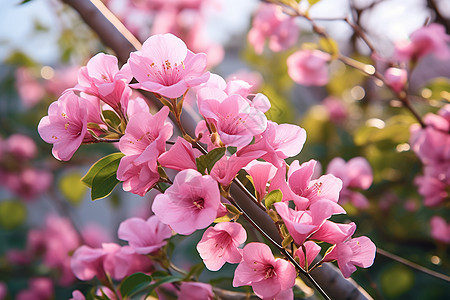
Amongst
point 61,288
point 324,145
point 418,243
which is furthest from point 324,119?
point 61,288

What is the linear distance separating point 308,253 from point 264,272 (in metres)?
0.04

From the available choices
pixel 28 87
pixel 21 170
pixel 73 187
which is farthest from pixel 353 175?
pixel 28 87

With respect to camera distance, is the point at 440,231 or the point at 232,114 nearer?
the point at 232,114

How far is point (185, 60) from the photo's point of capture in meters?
0.35

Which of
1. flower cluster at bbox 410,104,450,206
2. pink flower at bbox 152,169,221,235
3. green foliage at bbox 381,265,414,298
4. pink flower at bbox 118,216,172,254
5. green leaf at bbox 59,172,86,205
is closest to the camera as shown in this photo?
pink flower at bbox 152,169,221,235

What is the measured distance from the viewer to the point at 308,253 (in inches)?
13.4

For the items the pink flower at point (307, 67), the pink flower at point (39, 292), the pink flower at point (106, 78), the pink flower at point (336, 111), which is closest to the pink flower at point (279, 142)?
the pink flower at point (106, 78)

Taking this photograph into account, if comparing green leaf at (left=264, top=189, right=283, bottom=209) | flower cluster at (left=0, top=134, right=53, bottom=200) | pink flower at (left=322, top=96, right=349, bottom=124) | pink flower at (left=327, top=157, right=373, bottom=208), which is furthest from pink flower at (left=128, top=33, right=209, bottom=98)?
flower cluster at (left=0, top=134, right=53, bottom=200)

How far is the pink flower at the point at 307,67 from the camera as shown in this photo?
0.86 metres

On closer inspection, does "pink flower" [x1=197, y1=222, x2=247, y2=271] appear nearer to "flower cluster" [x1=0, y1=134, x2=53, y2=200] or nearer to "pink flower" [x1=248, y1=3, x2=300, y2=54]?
"pink flower" [x1=248, y1=3, x2=300, y2=54]

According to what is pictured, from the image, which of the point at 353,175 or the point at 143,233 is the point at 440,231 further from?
the point at 143,233

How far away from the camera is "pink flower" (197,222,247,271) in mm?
342

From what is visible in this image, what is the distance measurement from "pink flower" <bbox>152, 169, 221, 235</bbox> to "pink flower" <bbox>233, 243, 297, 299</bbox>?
0.05m

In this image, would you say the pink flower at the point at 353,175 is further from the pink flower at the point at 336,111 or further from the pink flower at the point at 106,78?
the pink flower at the point at 336,111
